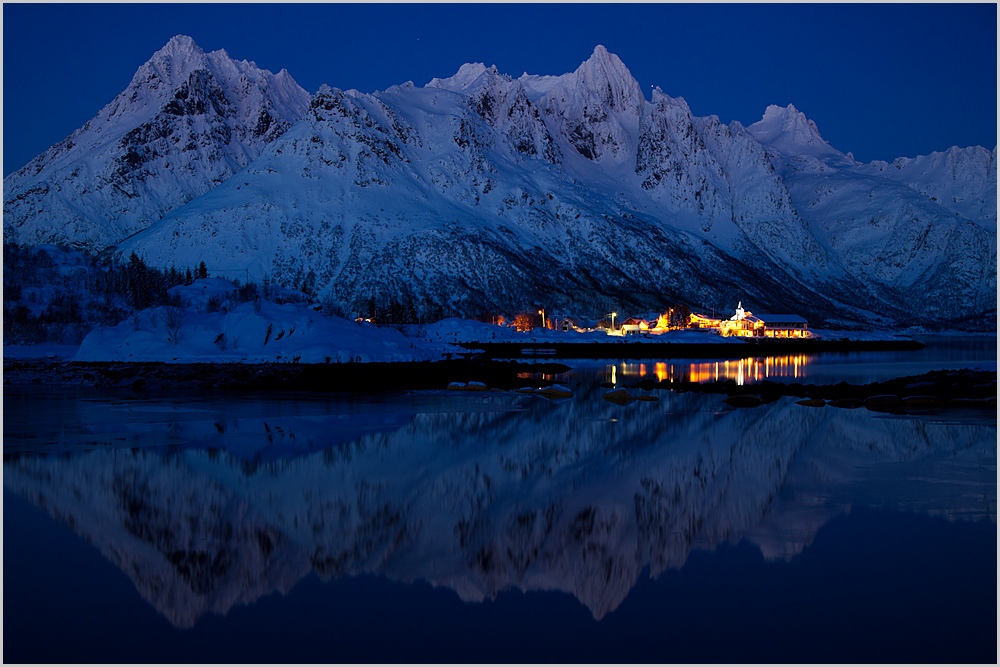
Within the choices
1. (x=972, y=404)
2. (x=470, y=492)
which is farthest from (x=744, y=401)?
(x=470, y=492)

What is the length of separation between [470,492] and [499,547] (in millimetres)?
4875

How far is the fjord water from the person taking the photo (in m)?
13.5

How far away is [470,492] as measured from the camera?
74.0 ft

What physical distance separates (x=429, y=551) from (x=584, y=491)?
21.2ft

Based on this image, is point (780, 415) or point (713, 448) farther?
point (780, 415)

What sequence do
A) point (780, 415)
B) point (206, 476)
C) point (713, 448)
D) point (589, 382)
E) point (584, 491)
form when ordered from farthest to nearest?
1. point (589, 382)
2. point (780, 415)
3. point (713, 448)
4. point (206, 476)
5. point (584, 491)

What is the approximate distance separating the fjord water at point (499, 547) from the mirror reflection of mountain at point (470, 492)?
0.09 metres

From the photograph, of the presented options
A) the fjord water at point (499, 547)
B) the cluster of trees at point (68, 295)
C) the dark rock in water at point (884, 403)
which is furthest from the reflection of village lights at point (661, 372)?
the cluster of trees at point (68, 295)

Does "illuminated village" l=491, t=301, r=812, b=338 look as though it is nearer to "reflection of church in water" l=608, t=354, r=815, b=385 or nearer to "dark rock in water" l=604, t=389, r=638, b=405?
"reflection of church in water" l=608, t=354, r=815, b=385

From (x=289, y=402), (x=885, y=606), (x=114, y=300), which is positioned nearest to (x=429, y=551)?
(x=885, y=606)

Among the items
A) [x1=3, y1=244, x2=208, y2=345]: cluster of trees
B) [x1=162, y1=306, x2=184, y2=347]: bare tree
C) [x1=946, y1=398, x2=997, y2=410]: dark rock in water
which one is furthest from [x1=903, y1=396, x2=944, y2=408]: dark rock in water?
[x1=3, y1=244, x2=208, y2=345]: cluster of trees

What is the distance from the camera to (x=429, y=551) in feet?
57.4

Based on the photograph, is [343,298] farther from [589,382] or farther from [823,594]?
[823,594]

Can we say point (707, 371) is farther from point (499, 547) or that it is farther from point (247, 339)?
point (499, 547)
